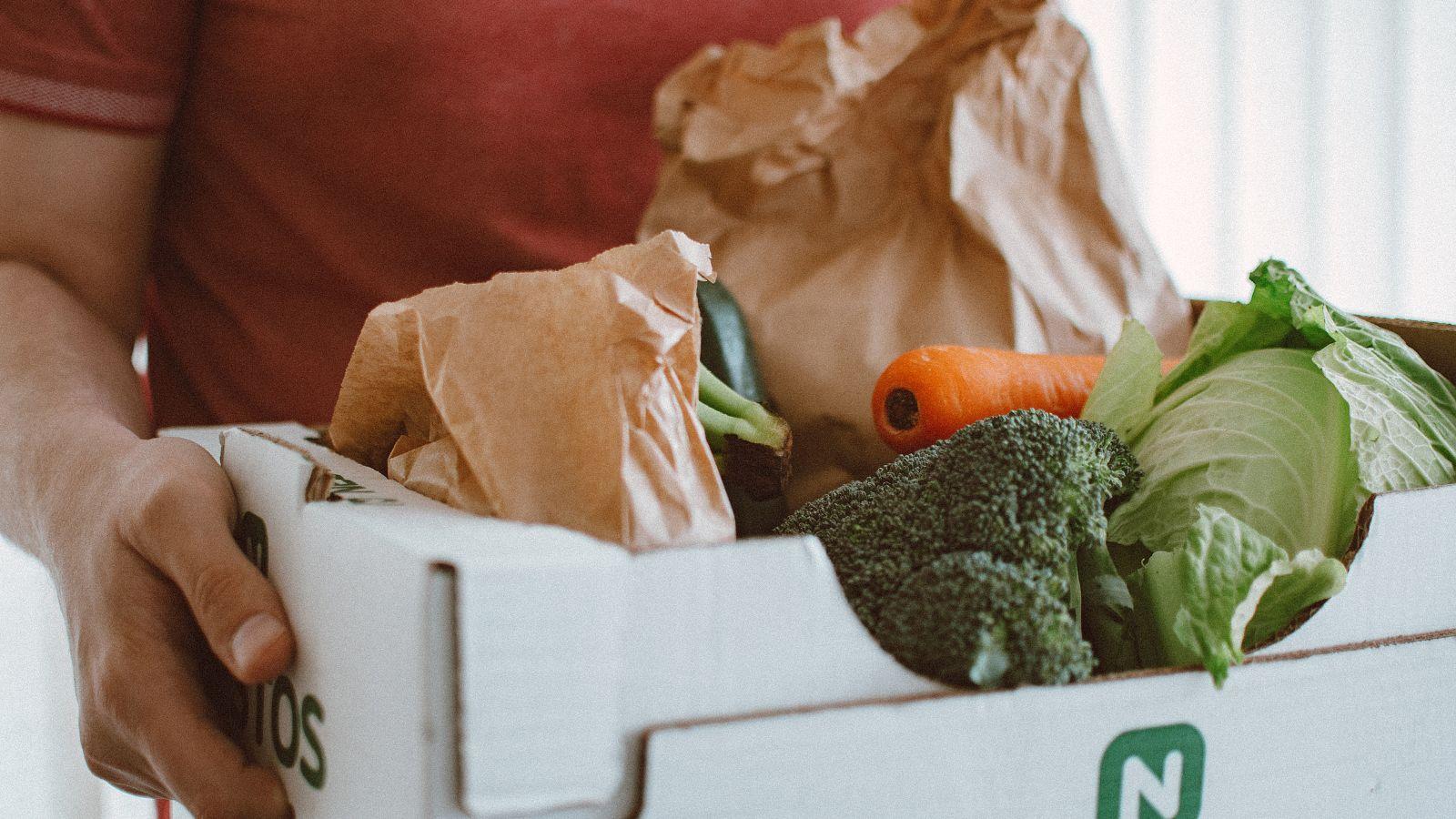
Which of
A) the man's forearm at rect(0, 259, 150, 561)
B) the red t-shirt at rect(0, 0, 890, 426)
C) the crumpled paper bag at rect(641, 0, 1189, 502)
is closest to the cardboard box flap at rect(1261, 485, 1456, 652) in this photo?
the crumpled paper bag at rect(641, 0, 1189, 502)

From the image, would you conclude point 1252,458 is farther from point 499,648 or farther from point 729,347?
point 499,648

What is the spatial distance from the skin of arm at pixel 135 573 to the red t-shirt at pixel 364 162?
22 cm

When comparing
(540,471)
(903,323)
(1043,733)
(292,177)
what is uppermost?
(292,177)

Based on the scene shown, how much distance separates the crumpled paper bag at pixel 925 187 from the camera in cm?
83

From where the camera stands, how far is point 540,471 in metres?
0.41

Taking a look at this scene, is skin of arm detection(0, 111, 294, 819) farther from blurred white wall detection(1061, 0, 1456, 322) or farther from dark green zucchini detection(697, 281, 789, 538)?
blurred white wall detection(1061, 0, 1456, 322)

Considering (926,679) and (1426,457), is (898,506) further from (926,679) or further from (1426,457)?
(1426,457)

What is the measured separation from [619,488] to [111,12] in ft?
2.19

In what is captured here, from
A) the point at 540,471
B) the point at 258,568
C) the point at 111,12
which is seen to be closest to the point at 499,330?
the point at 540,471

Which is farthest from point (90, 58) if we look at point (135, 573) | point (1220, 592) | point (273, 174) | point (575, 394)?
point (1220, 592)

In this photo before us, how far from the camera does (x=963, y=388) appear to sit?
2.32 feet

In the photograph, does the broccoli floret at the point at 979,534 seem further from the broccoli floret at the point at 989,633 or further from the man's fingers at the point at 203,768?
the man's fingers at the point at 203,768

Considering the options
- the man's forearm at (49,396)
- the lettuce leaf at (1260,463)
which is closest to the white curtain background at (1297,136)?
the lettuce leaf at (1260,463)

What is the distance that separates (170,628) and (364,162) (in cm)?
57
